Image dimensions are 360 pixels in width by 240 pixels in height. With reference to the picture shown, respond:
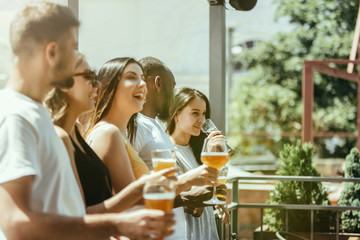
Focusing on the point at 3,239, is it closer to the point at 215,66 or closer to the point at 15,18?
the point at 15,18

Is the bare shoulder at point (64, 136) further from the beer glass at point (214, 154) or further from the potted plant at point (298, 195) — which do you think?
the potted plant at point (298, 195)

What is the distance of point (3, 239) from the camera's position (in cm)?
141

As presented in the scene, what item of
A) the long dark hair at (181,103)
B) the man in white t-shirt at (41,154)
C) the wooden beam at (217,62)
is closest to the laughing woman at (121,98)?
the man in white t-shirt at (41,154)

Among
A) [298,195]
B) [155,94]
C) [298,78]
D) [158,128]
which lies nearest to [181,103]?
[155,94]

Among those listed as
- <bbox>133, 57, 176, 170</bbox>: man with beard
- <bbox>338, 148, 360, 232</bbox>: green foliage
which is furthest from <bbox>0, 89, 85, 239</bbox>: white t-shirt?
<bbox>338, 148, 360, 232</bbox>: green foliage

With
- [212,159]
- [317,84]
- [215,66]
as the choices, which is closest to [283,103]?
[317,84]

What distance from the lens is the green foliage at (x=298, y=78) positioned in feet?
50.0

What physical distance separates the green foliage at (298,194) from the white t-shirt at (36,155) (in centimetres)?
365

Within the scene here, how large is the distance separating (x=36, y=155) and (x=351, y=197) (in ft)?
13.1

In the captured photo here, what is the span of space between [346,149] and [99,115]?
54.3ft

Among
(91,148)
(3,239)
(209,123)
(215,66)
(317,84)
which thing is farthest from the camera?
(317,84)

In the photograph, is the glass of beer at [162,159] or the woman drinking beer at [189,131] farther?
the woman drinking beer at [189,131]

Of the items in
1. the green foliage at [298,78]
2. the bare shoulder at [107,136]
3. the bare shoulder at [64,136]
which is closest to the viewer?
the bare shoulder at [64,136]

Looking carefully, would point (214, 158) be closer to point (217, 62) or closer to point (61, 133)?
point (61, 133)
